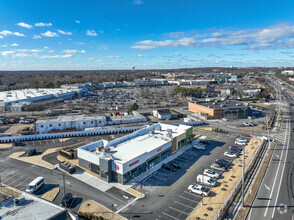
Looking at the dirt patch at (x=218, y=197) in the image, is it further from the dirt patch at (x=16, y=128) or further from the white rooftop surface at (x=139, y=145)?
the dirt patch at (x=16, y=128)

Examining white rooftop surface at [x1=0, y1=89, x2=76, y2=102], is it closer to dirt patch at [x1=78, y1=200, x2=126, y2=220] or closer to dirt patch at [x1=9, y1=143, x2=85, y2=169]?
dirt patch at [x1=9, y1=143, x2=85, y2=169]

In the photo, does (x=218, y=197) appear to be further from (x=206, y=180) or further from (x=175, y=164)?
(x=175, y=164)

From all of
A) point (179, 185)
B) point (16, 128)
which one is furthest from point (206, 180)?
point (16, 128)

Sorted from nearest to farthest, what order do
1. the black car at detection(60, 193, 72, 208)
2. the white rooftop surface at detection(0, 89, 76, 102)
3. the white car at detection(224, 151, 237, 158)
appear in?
1. the black car at detection(60, 193, 72, 208)
2. the white car at detection(224, 151, 237, 158)
3. the white rooftop surface at detection(0, 89, 76, 102)

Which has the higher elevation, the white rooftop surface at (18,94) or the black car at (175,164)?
the white rooftop surface at (18,94)

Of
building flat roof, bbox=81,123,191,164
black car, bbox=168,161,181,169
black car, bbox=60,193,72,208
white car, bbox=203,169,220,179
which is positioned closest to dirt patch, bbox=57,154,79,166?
building flat roof, bbox=81,123,191,164

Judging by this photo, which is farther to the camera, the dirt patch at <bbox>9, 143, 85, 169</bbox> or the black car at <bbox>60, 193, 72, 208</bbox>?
the dirt patch at <bbox>9, 143, 85, 169</bbox>

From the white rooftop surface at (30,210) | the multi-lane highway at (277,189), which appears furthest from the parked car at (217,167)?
the white rooftop surface at (30,210)
